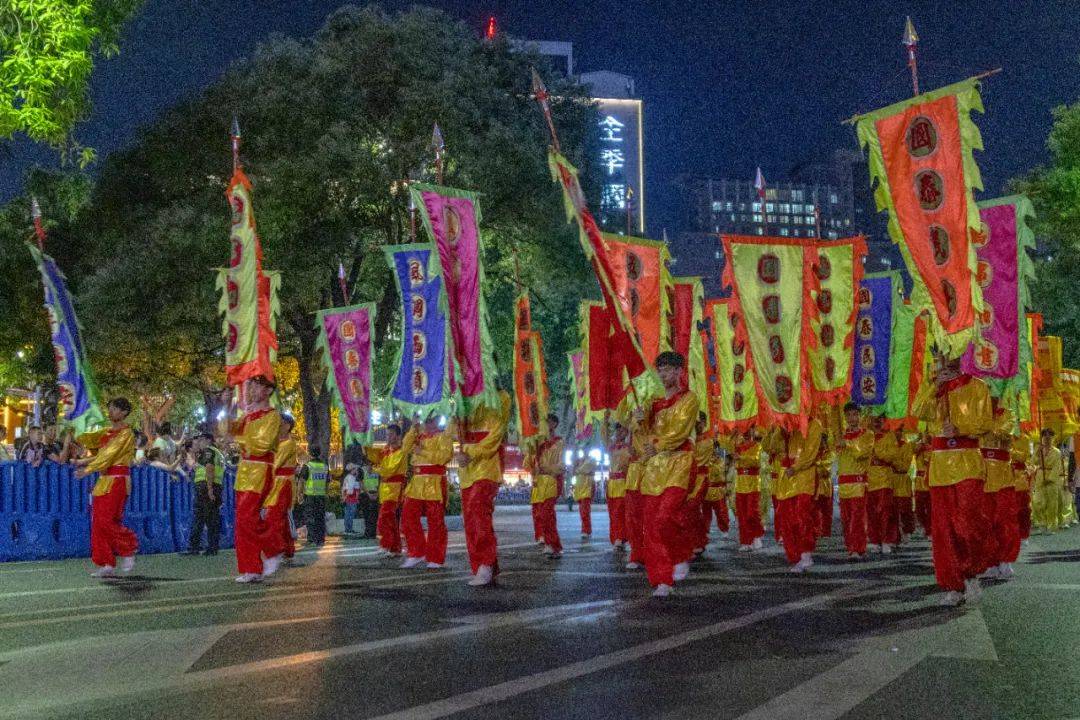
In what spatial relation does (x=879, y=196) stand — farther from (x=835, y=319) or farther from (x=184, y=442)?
(x=184, y=442)

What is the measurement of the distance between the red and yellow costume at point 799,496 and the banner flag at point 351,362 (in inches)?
334

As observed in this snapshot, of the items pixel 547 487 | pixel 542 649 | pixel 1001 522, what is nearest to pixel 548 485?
pixel 547 487

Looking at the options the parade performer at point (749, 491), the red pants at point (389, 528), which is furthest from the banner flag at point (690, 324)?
the red pants at point (389, 528)

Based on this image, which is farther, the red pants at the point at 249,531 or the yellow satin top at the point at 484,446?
Answer: the red pants at the point at 249,531

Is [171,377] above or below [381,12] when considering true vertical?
below

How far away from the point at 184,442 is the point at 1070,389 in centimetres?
1607

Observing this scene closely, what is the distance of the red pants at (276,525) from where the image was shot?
1112 centimetres

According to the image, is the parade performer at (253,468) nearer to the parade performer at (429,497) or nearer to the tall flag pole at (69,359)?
the parade performer at (429,497)

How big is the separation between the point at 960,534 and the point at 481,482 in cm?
422

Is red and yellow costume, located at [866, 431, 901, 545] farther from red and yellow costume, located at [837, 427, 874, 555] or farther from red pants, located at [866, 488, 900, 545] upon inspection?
red and yellow costume, located at [837, 427, 874, 555]

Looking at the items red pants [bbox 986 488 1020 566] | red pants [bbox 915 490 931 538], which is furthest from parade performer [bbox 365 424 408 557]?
red pants [bbox 915 490 931 538]

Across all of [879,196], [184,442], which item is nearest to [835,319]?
[879,196]

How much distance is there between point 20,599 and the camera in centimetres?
960

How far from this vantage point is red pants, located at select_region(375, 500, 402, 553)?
15062 millimetres
